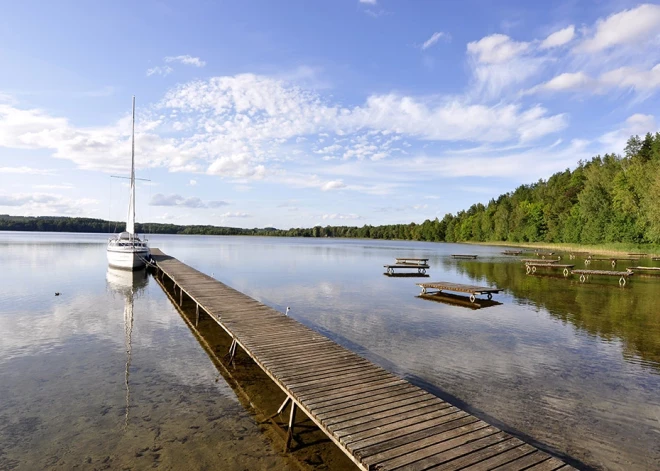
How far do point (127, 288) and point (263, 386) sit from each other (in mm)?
19866

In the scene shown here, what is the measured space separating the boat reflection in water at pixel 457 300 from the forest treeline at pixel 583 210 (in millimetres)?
49996

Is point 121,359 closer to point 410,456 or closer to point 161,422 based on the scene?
point 161,422

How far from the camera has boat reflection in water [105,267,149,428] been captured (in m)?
11.2

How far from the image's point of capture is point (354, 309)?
19.4m

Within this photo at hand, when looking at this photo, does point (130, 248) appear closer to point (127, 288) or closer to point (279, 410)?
point (127, 288)

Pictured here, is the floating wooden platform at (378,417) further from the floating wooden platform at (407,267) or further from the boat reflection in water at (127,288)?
the floating wooden platform at (407,267)

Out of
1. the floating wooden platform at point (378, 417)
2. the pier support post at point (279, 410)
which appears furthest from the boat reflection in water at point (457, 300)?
the pier support post at point (279, 410)

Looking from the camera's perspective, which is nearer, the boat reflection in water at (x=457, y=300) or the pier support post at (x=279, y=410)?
the pier support post at (x=279, y=410)

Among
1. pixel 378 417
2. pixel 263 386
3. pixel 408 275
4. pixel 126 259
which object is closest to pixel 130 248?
pixel 126 259

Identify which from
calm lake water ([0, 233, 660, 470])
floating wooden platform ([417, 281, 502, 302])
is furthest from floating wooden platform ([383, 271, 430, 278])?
calm lake water ([0, 233, 660, 470])

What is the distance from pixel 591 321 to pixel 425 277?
59.5 ft

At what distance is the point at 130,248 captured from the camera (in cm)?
3472

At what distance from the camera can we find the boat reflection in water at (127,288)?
11.2 metres

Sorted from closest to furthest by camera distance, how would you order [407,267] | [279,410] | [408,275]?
[279,410] < [408,275] < [407,267]
